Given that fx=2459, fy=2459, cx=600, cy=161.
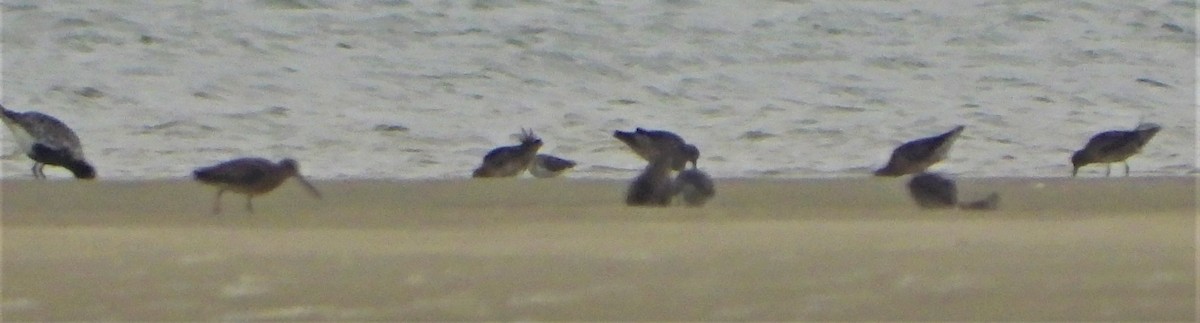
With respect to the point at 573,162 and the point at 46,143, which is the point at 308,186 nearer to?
the point at 46,143

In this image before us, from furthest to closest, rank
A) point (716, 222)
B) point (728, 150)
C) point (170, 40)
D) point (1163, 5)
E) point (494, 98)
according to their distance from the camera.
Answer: point (1163, 5) → point (170, 40) → point (494, 98) → point (728, 150) → point (716, 222)

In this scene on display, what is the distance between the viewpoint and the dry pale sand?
4.72m

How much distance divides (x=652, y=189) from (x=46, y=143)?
3.11 metres

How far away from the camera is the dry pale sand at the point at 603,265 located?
4.72m

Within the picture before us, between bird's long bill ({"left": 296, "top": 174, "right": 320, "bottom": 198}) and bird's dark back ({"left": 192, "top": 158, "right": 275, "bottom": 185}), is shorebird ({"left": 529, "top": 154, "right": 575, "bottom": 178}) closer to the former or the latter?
bird's long bill ({"left": 296, "top": 174, "right": 320, "bottom": 198})

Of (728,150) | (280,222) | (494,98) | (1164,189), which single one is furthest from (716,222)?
(494,98)

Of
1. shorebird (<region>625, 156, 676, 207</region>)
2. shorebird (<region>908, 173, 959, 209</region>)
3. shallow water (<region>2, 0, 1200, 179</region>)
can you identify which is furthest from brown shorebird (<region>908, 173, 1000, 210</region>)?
shallow water (<region>2, 0, 1200, 179</region>)

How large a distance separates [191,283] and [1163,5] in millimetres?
11689

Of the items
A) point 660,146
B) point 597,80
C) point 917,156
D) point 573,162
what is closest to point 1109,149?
point 917,156

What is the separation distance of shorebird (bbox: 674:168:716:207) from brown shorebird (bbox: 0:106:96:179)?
2.59 meters

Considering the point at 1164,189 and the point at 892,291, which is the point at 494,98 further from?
the point at 892,291

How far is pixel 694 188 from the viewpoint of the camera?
301 inches

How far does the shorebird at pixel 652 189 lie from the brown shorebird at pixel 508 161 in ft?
5.36

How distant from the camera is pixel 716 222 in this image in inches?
250
